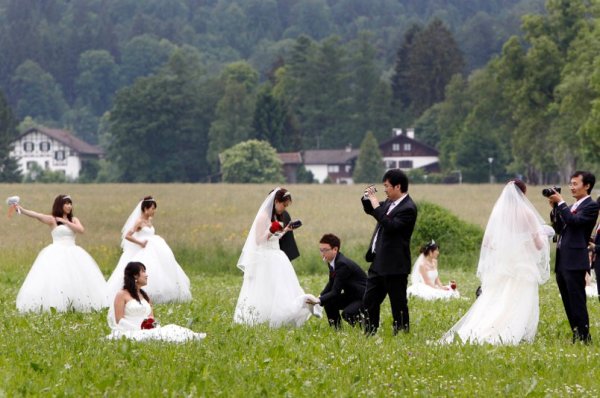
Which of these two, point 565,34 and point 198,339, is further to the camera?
point 565,34

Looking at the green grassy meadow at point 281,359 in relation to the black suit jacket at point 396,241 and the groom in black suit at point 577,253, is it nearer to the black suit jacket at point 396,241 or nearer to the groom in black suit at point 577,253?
the groom in black suit at point 577,253

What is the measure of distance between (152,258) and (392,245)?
8803mm

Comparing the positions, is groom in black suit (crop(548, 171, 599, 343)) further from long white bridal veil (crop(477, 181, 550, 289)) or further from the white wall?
the white wall

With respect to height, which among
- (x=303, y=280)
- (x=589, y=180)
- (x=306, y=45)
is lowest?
(x=303, y=280)

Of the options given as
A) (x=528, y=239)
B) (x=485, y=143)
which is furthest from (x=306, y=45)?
(x=528, y=239)

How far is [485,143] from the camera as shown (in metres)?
146

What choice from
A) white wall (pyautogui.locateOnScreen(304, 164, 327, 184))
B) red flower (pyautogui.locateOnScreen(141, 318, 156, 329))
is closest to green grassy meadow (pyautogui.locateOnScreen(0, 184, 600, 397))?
red flower (pyautogui.locateOnScreen(141, 318, 156, 329))

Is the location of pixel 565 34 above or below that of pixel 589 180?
above

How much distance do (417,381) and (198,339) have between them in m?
3.84

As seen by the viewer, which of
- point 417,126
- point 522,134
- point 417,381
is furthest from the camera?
point 417,126

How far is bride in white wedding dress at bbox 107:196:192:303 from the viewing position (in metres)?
24.1

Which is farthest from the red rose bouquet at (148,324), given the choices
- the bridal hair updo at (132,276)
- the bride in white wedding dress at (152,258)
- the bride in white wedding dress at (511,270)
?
the bride in white wedding dress at (152,258)

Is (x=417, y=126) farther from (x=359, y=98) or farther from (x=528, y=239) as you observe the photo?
(x=528, y=239)

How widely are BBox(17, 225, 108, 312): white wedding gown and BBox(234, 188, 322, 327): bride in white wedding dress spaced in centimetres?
352
